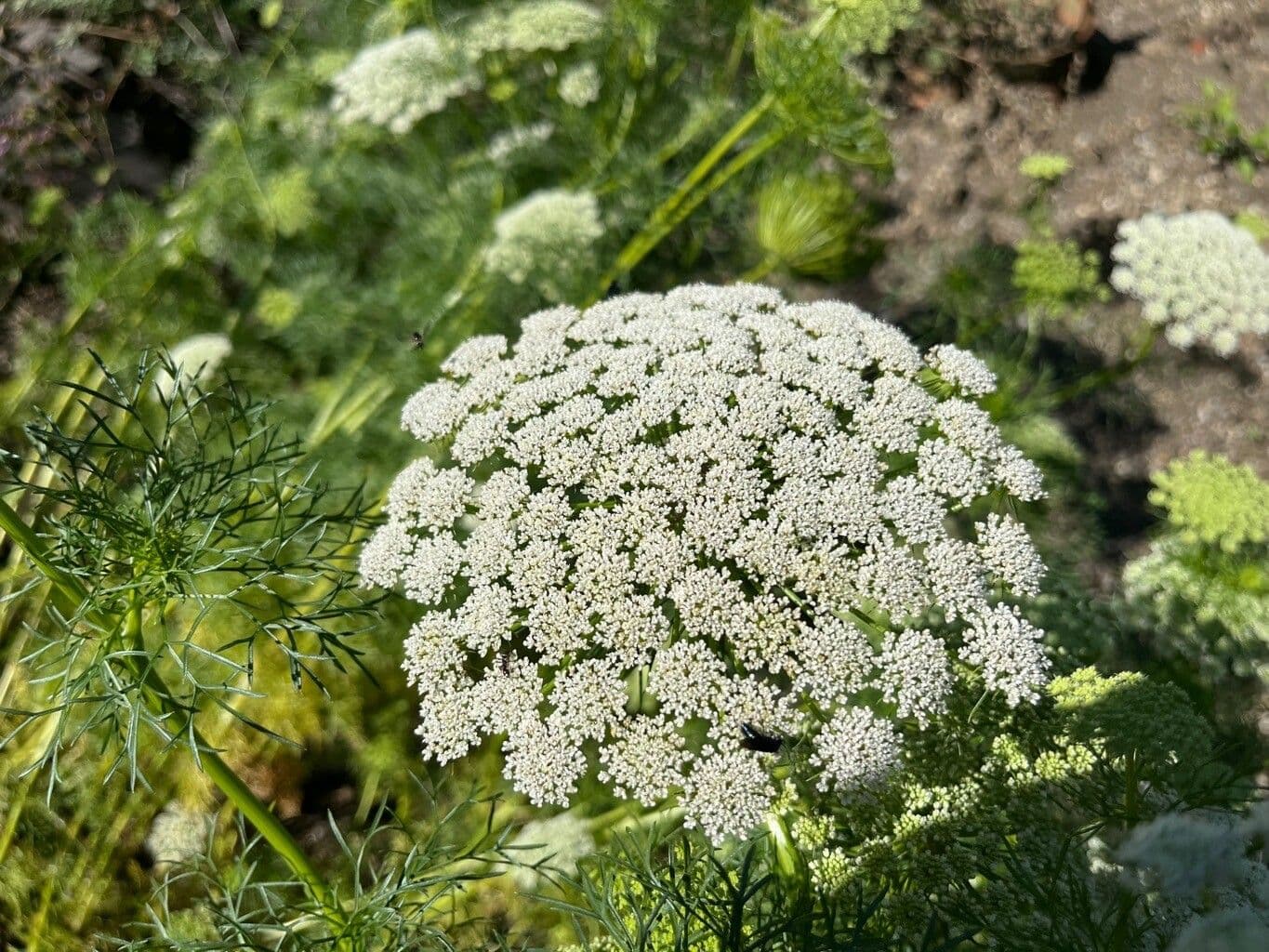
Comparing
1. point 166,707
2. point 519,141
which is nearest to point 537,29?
point 519,141

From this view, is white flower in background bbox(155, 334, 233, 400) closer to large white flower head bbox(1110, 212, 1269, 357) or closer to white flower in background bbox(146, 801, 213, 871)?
white flower in background bbox(146, 801, 213, 871)

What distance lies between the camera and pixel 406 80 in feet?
15.7

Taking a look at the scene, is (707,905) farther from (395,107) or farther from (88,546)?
(395,107)

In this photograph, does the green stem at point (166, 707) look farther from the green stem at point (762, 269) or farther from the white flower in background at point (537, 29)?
the green stem at point (762, 269)

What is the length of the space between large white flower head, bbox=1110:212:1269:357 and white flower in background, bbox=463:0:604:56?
10.8 feet

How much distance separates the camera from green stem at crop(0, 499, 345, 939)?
2.25m

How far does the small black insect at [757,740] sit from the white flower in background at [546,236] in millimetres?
2868

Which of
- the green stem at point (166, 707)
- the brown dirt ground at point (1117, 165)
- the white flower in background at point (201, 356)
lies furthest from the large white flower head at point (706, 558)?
the brown dirt ground at point (1117, 165)

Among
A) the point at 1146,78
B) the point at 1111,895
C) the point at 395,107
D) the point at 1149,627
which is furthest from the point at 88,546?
the point at 1146,78

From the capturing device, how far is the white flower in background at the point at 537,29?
494 centimetres

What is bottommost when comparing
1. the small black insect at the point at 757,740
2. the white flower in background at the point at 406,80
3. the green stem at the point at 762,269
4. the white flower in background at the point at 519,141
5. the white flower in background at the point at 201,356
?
the small black insect at the point at 757,740

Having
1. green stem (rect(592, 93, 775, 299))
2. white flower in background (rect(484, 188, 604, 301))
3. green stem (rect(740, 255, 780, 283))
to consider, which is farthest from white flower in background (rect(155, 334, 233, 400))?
green stem (rect(740, 255, 780, 283))

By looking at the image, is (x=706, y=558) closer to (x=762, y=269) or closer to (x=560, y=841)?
(x=560, y=841)

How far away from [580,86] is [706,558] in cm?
373
